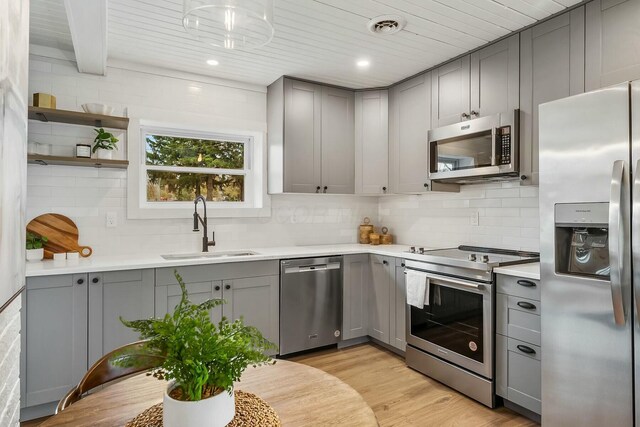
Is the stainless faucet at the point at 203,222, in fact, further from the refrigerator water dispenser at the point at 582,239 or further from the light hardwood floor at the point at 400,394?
the refrigerator water dispenser at the point at 582,239

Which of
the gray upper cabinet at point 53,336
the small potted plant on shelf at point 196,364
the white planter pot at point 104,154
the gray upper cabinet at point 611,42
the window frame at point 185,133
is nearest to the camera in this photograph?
the small potted plant on shelf at point 196,364

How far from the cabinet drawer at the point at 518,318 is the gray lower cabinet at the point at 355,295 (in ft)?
4.48

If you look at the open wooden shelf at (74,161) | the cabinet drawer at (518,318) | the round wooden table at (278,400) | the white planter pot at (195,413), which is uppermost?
Result: the open wooden shelf at (74,161)

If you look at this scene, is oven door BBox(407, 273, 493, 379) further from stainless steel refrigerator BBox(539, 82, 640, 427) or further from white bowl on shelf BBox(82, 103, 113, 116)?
white bowl on shelf BBox(82, 103, 113, 116)

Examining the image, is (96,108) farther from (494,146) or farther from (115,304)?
(494,146)

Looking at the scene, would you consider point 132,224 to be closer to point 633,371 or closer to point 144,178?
point 144,178

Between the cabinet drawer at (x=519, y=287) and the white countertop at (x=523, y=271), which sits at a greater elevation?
the white countertop at (x=523, y=271)

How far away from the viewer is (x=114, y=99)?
3.18 m

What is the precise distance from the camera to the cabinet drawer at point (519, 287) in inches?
89.0

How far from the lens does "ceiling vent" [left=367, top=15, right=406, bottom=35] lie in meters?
2.52

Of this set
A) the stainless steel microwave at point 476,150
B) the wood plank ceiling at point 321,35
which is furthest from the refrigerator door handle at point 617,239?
the wood plank ceiling at point 321,35

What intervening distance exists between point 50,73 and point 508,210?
12.4 ft

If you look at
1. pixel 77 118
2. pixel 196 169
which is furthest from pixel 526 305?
pixel 77 118

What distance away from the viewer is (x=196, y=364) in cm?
82
